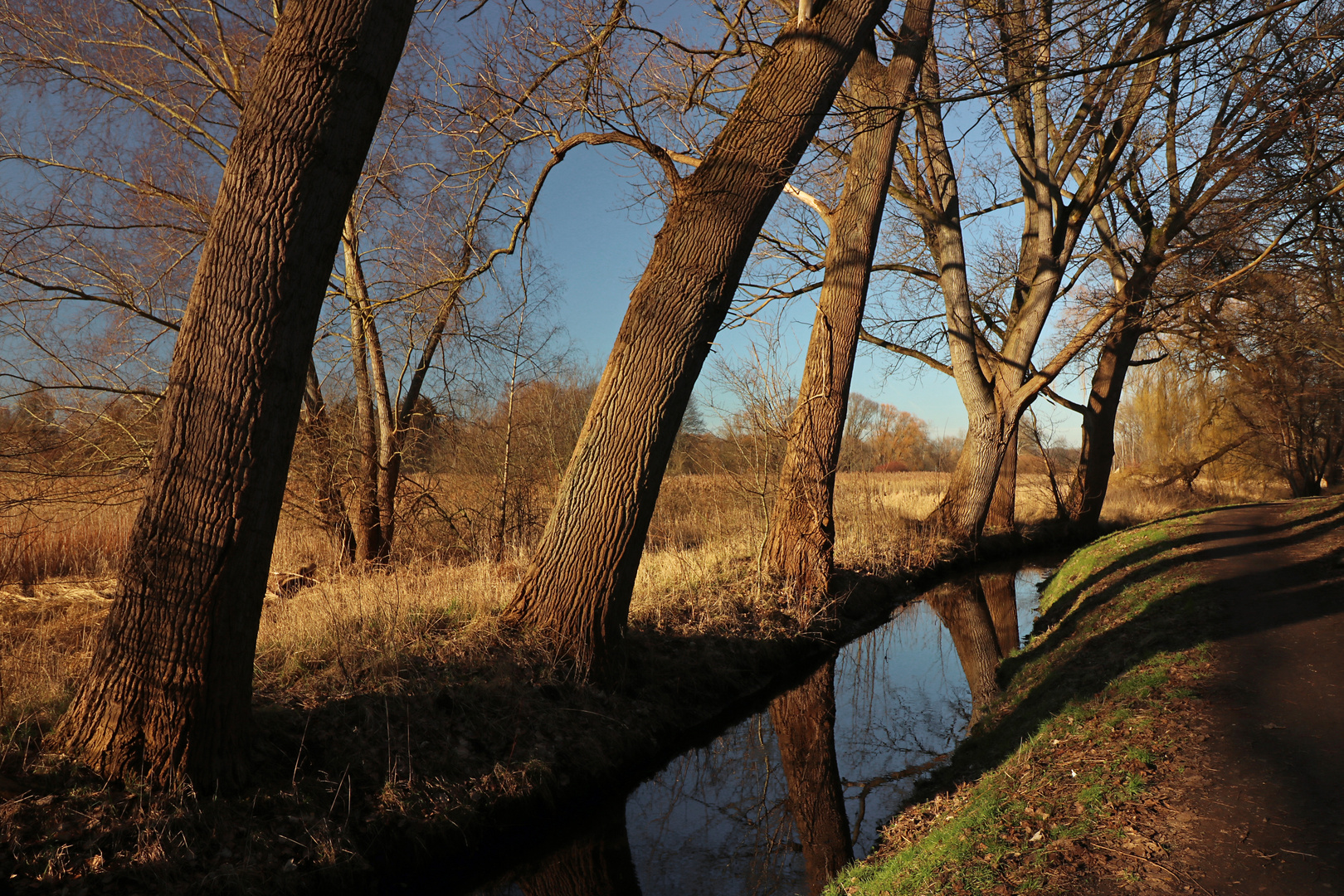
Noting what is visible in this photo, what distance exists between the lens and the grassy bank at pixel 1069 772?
3303 mm

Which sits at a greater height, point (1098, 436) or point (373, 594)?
point (1098, 436)

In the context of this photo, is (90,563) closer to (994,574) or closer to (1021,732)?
(1021,732)

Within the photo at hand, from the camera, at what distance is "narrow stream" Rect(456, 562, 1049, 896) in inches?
179

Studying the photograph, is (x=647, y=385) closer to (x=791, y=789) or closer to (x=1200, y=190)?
(x=791, y=789)

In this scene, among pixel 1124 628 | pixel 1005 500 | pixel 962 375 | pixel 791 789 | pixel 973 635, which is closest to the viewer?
pixel 791 789

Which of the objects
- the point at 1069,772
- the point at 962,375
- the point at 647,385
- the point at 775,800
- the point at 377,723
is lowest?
the point at 775,800

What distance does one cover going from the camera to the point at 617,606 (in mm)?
5883

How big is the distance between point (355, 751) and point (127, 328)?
7.30 metres

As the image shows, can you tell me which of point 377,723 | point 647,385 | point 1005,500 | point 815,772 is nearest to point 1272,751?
point 815,772

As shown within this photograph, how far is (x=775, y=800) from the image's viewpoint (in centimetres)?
548

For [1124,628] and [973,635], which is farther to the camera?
[973,635]

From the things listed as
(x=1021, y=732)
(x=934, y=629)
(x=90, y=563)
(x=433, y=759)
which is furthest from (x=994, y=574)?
(x=90, y=563)

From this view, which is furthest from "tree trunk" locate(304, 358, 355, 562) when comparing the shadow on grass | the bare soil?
the bare soil

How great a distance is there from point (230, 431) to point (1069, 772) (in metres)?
4.69
